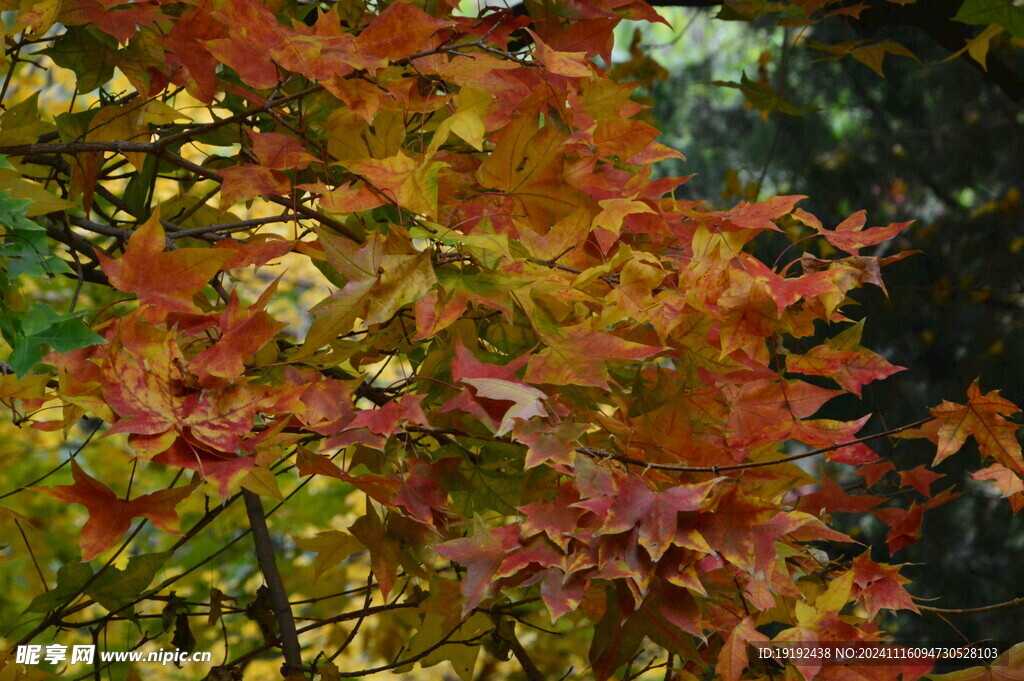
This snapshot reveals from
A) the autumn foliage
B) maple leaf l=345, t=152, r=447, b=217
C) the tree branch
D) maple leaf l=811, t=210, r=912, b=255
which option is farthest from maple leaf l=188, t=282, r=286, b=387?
maple leaf l=811, t=210, r=912, b=255

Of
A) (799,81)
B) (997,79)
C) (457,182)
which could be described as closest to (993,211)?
(997,79)

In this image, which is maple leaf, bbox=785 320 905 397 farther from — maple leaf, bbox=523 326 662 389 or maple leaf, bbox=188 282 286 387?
maple leaf, bbox=188 282 286 387

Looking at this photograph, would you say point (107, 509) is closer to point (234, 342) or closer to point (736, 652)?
point (234, 342)

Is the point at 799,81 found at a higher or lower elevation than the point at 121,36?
higher

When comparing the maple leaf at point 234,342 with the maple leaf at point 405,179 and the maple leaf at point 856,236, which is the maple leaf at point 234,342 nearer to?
the maple leaf at point 405,179

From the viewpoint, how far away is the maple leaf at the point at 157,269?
66 cm

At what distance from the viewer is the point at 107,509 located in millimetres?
691

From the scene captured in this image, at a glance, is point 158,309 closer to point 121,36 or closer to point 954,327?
point 121,36

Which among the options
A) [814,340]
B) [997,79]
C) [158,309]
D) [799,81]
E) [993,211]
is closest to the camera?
[158,309]

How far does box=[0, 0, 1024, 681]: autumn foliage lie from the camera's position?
0.62 meters

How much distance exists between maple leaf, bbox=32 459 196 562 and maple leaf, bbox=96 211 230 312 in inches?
5.4

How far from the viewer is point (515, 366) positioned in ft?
2.27

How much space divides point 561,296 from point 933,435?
0.42 meters

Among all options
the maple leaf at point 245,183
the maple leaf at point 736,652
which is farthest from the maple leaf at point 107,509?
the maple leaf at point 736,652
